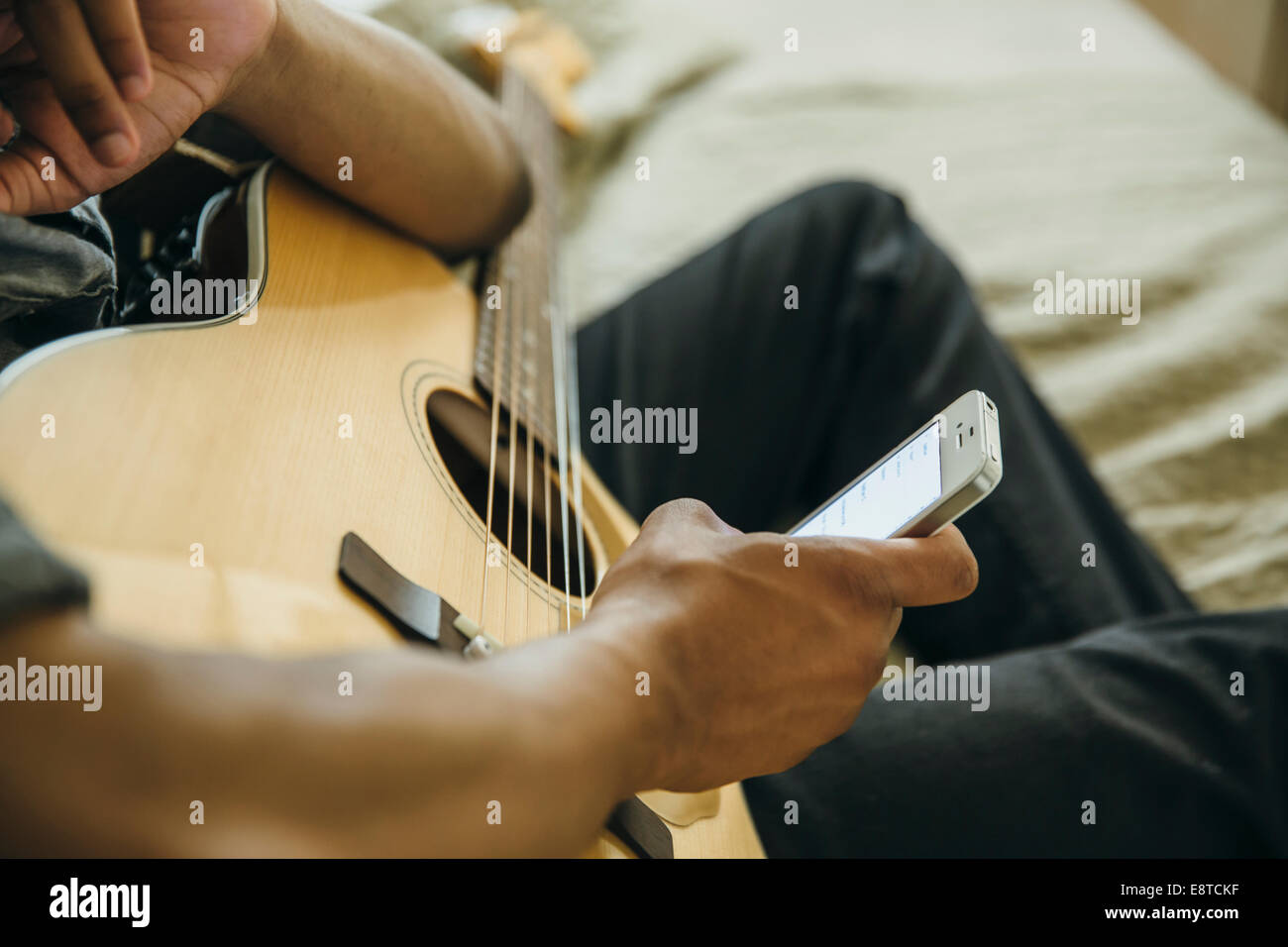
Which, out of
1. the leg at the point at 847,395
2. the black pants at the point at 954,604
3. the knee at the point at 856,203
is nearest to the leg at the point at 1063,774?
the black pants at the point at 954,604

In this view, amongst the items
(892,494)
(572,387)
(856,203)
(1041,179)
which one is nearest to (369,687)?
(892,494)

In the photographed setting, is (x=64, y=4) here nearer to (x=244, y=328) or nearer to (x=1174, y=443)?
(x=244, y=328)

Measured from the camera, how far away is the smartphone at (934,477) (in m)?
0.37

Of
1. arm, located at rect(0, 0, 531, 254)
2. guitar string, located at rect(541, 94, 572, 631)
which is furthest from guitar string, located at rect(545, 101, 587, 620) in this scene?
arm, located at rect(0, 0, 531, 254)

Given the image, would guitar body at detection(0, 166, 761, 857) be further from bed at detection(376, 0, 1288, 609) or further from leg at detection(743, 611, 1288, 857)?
bed at detection(376, 0, 1288, 609)

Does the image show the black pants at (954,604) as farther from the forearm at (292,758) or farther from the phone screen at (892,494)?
the forearm at (292,758)

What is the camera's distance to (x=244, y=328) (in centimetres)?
48

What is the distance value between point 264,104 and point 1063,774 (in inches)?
25.9

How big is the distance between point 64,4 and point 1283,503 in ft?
3.29

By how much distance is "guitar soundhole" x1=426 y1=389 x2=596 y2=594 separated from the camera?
0.50 m

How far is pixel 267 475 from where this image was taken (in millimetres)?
389

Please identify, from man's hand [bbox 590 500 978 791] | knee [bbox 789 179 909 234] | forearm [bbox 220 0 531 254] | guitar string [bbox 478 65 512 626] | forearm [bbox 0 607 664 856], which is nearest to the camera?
forearm [bbox 0 607 664 856]

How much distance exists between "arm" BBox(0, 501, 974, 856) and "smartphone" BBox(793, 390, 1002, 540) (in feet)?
0.17

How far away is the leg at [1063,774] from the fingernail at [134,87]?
0.49m
